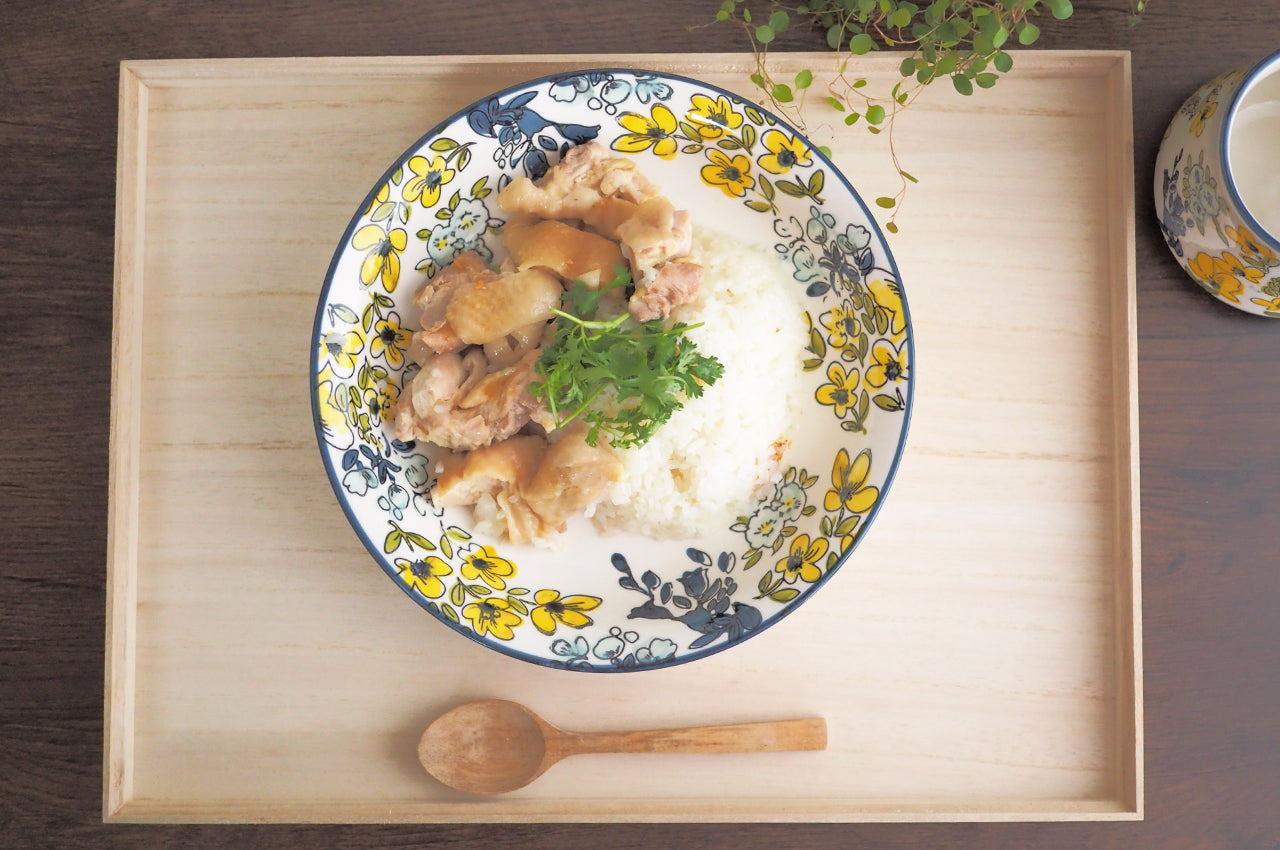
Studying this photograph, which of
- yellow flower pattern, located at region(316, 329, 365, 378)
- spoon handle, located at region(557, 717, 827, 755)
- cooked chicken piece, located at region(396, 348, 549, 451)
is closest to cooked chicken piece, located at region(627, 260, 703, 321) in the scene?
cooked chicken piece, located at region(396, 348, 549, 451)

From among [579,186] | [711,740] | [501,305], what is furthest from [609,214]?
[711,740]

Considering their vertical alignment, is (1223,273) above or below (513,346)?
above

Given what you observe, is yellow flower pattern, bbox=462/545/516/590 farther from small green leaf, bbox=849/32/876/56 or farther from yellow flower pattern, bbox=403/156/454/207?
small green leaf, bbox=849/32/876/56

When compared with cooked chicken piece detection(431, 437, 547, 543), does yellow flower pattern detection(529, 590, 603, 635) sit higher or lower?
lower

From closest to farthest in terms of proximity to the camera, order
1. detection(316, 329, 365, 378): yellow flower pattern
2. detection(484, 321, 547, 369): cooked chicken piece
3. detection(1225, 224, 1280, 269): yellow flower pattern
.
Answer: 1. detection(1225, 224, 1280, 269): yellow flower pattern
2. detection(316, 329, 365, 378): yellow flower pattern
3. detection(484, 321, 547, 369): cooked chicken piece

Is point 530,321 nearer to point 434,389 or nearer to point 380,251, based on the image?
point 434,389

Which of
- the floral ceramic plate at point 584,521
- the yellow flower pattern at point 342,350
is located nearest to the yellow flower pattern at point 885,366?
the floral ceramic plate at point 584,521

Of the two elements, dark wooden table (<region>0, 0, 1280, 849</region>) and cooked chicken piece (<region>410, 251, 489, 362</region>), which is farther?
dark wooden table (<region>0, 0, 1280, 849</region>)
